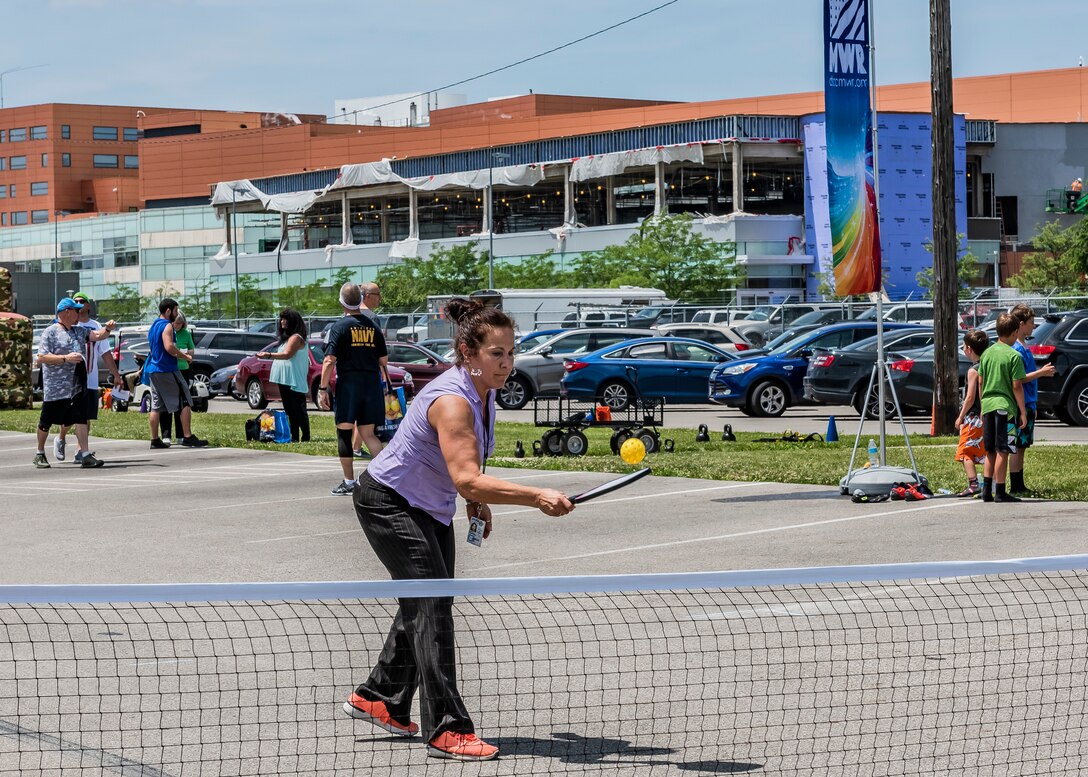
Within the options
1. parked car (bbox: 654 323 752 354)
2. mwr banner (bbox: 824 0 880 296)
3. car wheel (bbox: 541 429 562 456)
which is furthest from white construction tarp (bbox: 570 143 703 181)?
mwr banner (bbox: 824 0 880 296)

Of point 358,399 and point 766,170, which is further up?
point 766,170

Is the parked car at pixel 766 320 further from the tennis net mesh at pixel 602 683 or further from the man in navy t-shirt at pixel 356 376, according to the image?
the tennis net mesh at pixel 602 683

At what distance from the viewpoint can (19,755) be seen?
5328mm

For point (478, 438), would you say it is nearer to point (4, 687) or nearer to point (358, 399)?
point (4, 687)

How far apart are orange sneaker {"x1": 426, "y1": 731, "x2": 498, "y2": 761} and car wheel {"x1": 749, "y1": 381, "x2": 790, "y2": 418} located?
21530mm

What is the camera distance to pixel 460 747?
5324 millimetres

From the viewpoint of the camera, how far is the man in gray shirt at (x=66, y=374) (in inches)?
645

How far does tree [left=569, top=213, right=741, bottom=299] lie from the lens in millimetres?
65625

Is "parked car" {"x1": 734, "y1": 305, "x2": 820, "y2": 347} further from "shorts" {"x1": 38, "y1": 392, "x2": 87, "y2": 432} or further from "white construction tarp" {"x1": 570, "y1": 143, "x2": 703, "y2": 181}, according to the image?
"shorts" {"x1": 38, "y1": 392, "x2": 87, "y2": 432}

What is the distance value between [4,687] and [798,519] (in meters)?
7.05

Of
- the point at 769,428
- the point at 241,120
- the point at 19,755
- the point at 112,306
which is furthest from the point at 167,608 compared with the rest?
the point at 241,120

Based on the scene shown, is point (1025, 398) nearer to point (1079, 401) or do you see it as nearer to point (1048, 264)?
point (1079, 401)

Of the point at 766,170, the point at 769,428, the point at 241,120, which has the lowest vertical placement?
the point at 769,428

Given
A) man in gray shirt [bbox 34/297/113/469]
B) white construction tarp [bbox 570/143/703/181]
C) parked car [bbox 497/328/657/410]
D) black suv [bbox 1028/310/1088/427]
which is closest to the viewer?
man in gray shirt [bbox 34/297/113/469]
